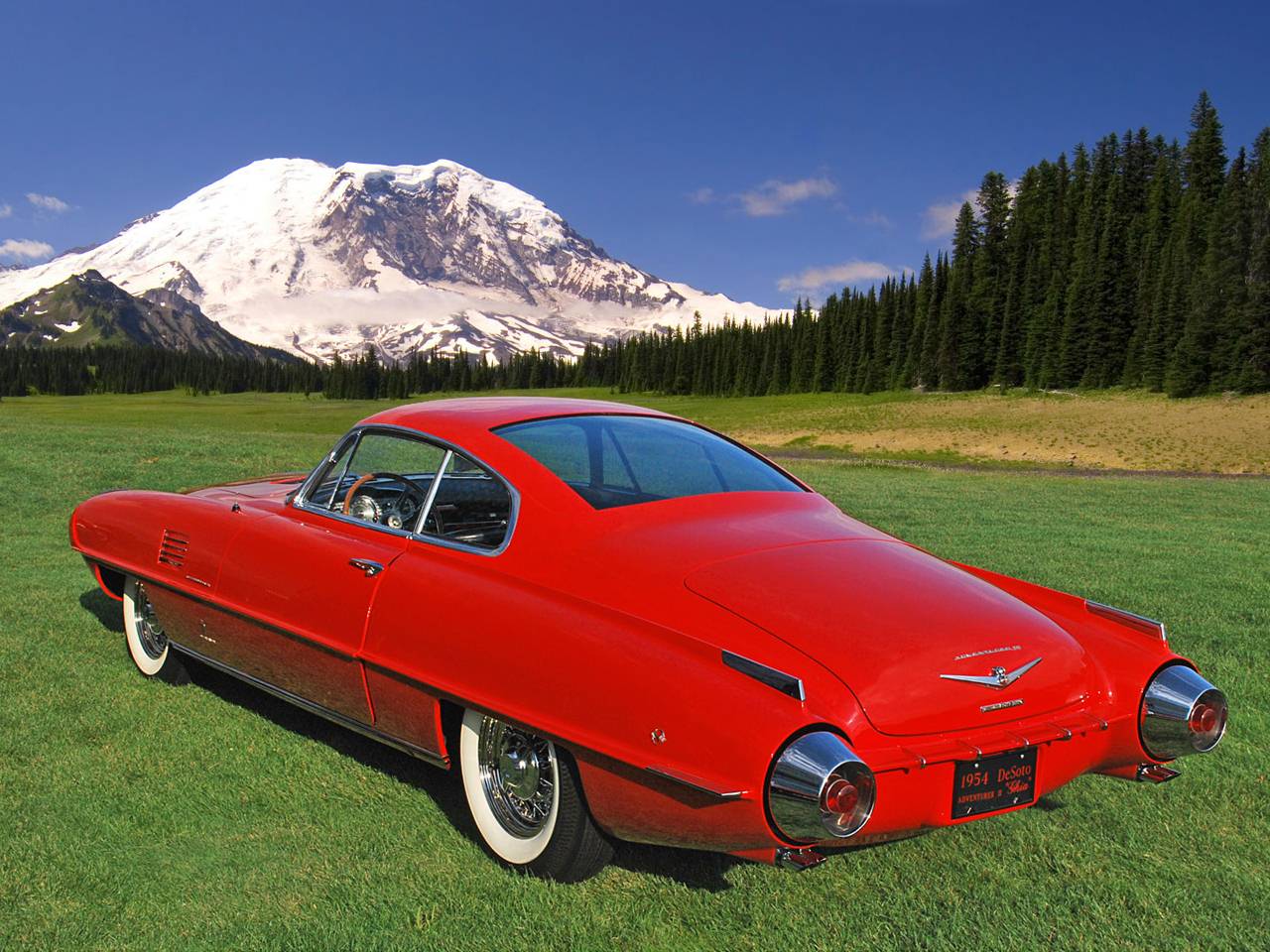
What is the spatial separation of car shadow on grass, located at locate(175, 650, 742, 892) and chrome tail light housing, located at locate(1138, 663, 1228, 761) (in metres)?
1.47

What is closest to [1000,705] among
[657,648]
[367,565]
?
[657,648]

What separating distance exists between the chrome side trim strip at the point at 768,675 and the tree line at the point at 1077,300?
245ft

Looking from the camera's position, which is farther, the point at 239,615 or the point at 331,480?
the point at 331,480

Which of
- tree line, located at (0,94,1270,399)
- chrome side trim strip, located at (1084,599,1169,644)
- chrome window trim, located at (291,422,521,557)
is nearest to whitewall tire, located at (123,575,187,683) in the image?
chrome window trim, located at (291,422,521,557)

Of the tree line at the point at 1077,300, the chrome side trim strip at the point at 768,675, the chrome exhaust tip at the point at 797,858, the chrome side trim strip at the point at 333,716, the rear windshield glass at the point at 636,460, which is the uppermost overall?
the tree line at the point at 1077,300

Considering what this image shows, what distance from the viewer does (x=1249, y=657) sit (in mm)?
6383

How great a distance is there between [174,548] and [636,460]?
2464 mm

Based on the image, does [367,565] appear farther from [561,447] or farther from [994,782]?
[994,782]

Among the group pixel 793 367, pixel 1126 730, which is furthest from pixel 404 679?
pixel 793 367

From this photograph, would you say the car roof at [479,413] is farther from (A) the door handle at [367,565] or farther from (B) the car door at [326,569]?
(A) the door handle at [367,565]

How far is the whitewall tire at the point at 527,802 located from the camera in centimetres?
323

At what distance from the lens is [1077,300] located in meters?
81.6

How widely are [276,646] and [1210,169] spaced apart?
98.1 metres

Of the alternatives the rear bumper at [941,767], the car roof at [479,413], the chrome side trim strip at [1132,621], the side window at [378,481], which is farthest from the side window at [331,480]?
the chrome side trim strip at [1132,621]
